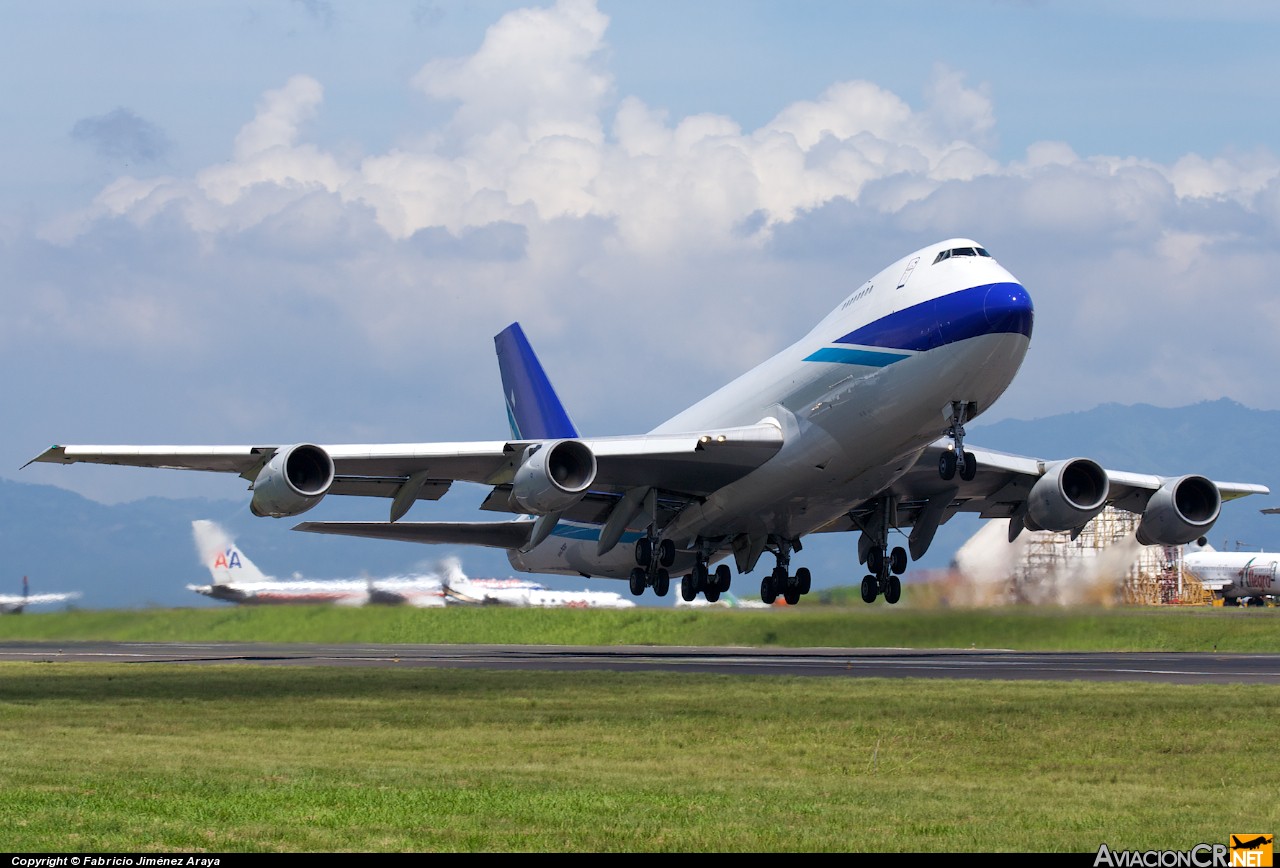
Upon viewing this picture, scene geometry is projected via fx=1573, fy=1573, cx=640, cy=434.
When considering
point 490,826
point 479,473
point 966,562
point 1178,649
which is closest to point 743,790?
point 490,826

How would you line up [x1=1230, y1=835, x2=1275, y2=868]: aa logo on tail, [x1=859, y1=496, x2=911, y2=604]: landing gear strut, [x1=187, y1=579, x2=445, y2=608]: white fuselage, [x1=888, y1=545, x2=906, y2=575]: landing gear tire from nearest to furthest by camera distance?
1. [x1=1230, y1=835, x2=1275, y2=868]: aa logo on tail
2. [x1=859, y1=496, x2=911, y2=604]: landing gear strut
3. [x1=888, y1=545, x2=906, y2=575]: landing gear tire
4. [x1=187, y1=579, x2=445, y2=608]: white fuselage

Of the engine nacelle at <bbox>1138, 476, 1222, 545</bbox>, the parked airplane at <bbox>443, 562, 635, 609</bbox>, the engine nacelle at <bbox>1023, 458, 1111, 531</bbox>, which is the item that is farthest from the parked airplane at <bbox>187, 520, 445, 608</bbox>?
the engine nacelle at <bbox>1138, 476, 1222, 545</bbox>

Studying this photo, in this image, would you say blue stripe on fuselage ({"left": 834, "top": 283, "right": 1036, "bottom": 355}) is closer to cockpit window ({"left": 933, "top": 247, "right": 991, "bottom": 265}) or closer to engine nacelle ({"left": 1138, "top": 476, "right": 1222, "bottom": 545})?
cockpit window ({"left": 933, "top": 247, "right": 991, "bottom": 265})

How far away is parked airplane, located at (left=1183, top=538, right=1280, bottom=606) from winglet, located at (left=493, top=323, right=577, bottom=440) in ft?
218

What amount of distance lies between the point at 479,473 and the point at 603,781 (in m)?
19.3

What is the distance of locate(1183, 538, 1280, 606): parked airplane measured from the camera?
103 m

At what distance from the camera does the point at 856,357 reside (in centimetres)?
3197

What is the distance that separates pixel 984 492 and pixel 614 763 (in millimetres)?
22743

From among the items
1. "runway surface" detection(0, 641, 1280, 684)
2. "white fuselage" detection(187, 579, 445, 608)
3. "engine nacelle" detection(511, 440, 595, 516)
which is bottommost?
"runway surface" detection(0, 641, 1280, 684)

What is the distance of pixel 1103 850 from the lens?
1317cm

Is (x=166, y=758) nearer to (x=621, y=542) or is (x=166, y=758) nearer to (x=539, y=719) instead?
(x=539, y=719)

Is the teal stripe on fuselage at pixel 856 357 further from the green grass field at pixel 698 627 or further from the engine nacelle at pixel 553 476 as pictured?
the green grass field at pixel 698 627

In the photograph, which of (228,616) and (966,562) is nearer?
(966,562)
